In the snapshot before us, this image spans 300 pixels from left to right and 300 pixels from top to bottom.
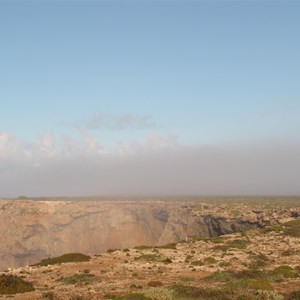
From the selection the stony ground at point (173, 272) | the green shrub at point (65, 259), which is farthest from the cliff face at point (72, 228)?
the green shrub at point (65, 259)

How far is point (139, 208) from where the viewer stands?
11569cm

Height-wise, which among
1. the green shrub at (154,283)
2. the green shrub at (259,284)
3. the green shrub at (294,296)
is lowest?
the green shrub at (154,283)

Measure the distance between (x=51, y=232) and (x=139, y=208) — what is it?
26831 mm

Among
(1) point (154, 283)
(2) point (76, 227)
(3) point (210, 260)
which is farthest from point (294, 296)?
(2) point (76, 227)

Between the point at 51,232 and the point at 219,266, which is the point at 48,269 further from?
the point at 51,232

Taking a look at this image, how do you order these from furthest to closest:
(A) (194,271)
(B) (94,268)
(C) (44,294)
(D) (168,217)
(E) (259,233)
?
(D) (168,217) < (E) (259,233) < (B) (94,268) < (A) (194,271) < (C) (44,294)

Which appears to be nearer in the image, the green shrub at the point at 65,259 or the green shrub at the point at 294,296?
the green shrub at the point at 294,296

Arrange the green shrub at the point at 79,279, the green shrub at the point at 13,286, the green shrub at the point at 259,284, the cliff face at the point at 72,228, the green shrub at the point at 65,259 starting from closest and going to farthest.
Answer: the green shrub at the point at 259,284 → the green shrub at the point at 13,286 → the green shrub at the point at 79,279 → the green shrub at the point at 65,259 → the cliff face at the point at 72,228

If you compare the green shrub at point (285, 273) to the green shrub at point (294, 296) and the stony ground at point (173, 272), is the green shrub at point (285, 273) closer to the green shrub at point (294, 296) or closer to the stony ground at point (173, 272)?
the stony ground at point (173, 272)

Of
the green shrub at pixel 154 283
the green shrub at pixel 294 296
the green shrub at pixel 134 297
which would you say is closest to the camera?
the green shrub at pixel 294 296

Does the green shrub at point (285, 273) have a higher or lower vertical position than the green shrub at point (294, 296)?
lower

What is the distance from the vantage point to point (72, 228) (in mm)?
113938

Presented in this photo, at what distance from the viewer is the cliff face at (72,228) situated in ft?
365

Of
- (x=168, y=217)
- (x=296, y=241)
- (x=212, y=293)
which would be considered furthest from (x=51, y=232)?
(x=212, y=293)
